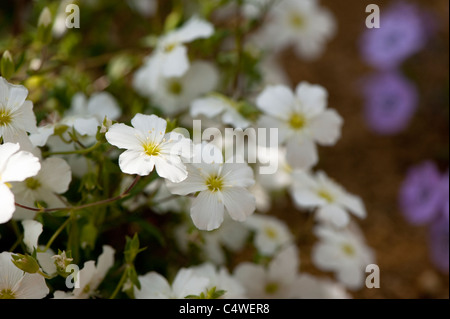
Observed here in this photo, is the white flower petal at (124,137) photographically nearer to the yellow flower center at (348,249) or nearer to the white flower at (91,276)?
the white flower at (91,276)

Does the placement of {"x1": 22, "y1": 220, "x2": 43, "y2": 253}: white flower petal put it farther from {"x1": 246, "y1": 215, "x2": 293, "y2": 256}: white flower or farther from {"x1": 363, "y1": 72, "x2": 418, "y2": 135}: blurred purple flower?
{"x1": 363, "y1": 72, "x2": 418, "y2": 135}: blurred purple flower

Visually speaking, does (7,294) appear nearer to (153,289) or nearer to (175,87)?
(153,289)

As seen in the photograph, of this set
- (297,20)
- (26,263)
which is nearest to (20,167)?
(26,263)

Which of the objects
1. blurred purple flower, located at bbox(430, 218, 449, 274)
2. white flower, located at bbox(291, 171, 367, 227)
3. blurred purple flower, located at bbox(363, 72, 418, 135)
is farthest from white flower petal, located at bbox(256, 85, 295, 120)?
blurred purple flower, located at bbox(363, 72, 418, 135)

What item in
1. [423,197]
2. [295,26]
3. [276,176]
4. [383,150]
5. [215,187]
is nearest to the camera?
[215,187]
